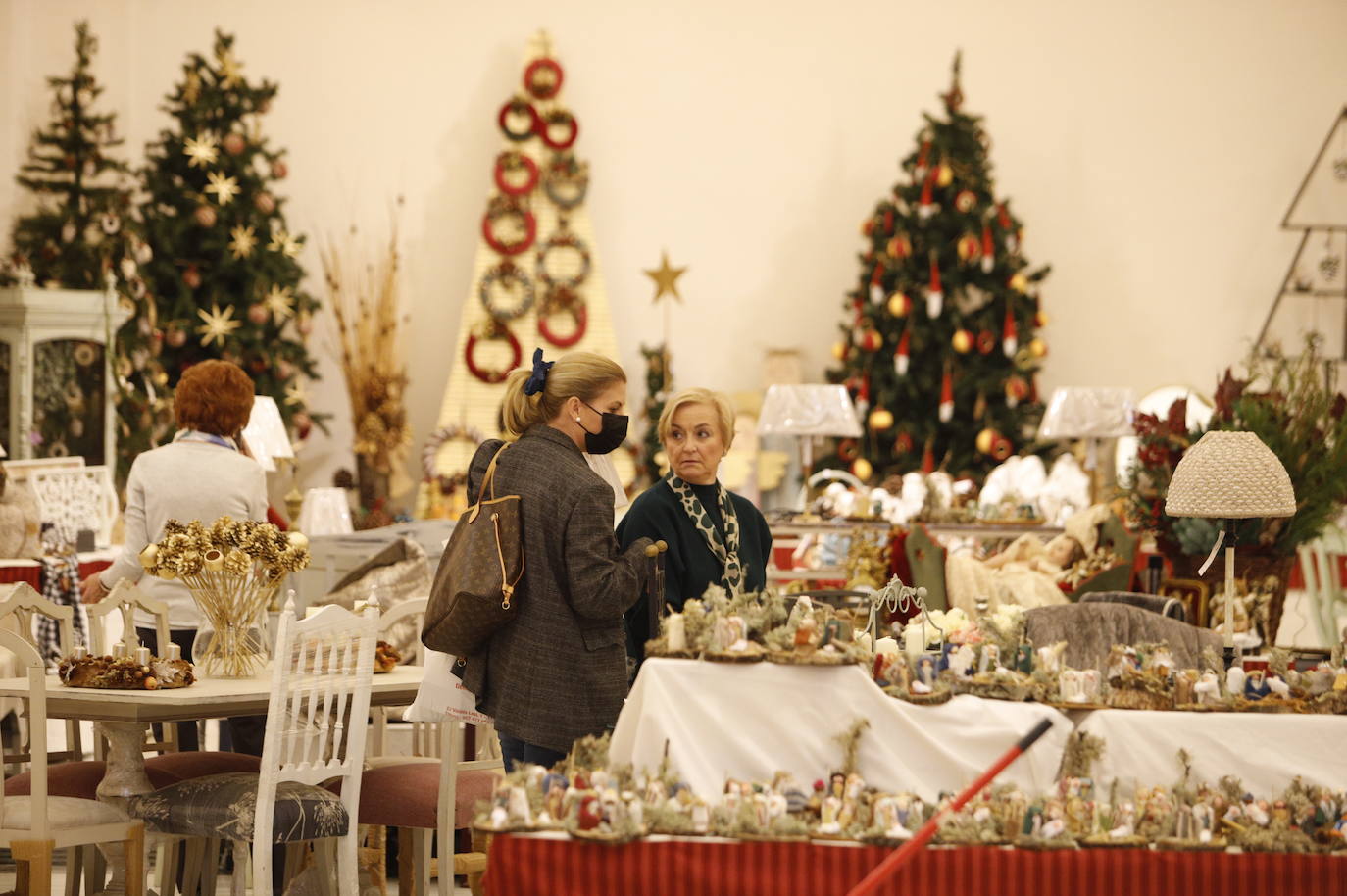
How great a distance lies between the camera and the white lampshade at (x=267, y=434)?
6.40 metres

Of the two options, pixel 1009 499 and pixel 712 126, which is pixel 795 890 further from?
pixel 712 126

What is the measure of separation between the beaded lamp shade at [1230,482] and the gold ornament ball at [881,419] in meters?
6.90

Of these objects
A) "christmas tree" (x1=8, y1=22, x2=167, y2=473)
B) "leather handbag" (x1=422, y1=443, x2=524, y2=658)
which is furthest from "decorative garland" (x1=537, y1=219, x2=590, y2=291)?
"leather handbag" (x1=422, y1=443, x2=524, y2=658)

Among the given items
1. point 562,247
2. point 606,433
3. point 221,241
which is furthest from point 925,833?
point 562,247

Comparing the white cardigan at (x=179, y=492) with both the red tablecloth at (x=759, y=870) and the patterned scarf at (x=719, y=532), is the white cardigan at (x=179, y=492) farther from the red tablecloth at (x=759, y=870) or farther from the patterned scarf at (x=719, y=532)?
the red tablecloth at (x=759, y=870)

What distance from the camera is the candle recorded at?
10.4ft

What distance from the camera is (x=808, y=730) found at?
3154 millimetres

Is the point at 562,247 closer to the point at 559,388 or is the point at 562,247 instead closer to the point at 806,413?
the point at 806,413

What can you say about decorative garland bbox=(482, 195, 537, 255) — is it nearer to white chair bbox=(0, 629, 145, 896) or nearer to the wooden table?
the wooden table

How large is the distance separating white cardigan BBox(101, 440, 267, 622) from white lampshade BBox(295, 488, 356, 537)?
4.56 metres

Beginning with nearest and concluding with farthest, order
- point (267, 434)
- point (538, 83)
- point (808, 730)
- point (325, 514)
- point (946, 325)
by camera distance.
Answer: point (808, 730), point (267, 434), point (325, 514), point (946, 325), point (538, 83)

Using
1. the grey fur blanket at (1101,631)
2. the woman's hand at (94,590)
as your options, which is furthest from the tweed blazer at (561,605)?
the woman's hand at (94,590)

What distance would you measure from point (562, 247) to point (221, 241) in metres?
2.36

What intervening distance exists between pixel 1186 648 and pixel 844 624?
1611 millimetres
